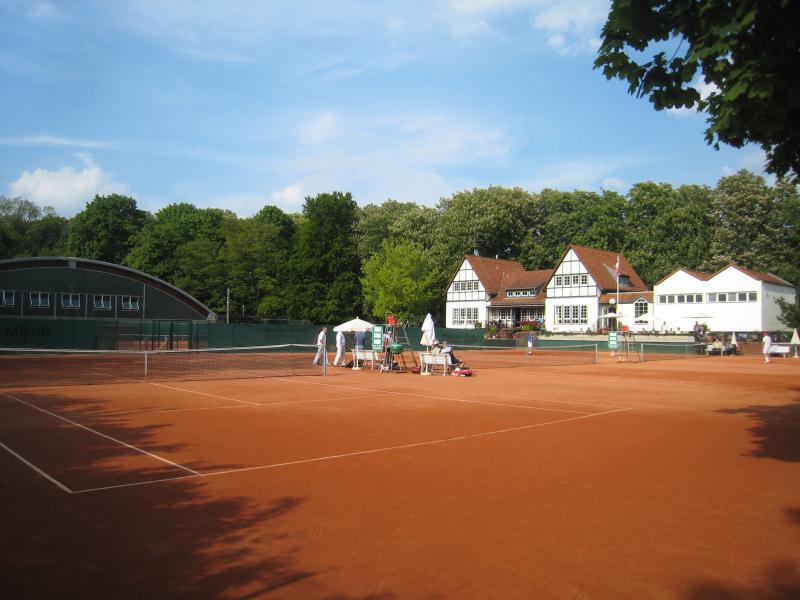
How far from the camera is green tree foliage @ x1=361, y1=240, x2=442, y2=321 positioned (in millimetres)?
63250

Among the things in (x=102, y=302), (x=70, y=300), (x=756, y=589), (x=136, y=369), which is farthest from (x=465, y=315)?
(x=756, y=589)

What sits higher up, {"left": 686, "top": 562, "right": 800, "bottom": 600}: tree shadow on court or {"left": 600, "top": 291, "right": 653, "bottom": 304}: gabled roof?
{"left": 600, "top": 291, "right": 653, "bottom": 304}: gabled roof

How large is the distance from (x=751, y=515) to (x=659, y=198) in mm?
71767

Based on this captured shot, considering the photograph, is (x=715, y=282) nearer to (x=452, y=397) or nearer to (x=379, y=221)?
(x=379, y=221)

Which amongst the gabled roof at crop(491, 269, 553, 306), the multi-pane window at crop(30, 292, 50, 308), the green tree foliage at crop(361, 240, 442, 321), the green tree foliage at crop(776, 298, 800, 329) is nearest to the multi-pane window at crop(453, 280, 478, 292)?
the gabled roof at crop(491, 269, 553, 306)

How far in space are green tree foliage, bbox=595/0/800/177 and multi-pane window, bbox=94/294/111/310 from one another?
53352mm

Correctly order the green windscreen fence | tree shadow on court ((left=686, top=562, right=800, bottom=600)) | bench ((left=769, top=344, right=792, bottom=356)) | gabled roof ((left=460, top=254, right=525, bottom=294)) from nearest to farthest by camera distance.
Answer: tree shadow on court ((left=686, top=562, right=800, bottom=600)), the green windscreen fence, bench ((left=769, top=344, right=792, bottom=356)), gabled roof ((left=460, top=254, right=525, bottom=294))

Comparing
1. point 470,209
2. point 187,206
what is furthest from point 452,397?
point 187,206

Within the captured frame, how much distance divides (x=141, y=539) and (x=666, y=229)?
73.5 m

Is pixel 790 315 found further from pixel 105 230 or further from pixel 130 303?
pixel 105 230

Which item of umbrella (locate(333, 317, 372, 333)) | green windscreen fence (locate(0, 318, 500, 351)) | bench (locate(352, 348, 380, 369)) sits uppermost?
umbrella (locate(333, 317, 372, 333))

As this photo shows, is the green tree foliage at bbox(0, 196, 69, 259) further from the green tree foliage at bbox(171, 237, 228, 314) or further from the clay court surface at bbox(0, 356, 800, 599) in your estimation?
the clay court surface at bbox(0, 356, 800, 599)

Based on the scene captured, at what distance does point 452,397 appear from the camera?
1631 cm

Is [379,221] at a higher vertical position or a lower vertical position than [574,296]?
higher
